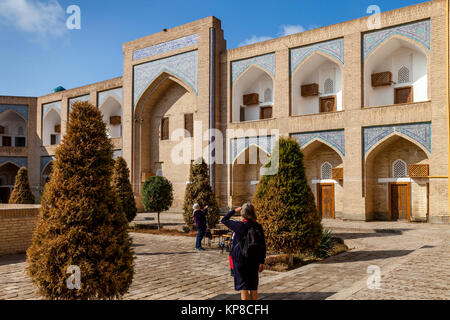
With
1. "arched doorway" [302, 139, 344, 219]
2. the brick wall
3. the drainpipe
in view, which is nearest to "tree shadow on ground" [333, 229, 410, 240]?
"arched doorway" [302, 139, 344, 219]

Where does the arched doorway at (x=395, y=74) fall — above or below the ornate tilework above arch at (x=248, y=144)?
above

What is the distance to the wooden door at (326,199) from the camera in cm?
1722

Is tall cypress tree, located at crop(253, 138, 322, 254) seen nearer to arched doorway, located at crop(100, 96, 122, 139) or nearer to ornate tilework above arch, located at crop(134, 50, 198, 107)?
ornate tilework above arch, located at crop(134, 50, 198, 107)

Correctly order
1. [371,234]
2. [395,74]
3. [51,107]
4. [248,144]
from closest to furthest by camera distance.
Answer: [371,234] → [395,74] → [248,144] → [51,107]

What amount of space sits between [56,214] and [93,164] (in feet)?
2.02

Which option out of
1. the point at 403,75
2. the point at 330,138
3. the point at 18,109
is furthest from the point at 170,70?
the point at 18,109

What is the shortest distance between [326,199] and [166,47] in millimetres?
11638

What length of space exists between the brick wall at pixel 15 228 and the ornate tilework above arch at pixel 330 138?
10786 millimetres

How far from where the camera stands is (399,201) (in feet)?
50.9

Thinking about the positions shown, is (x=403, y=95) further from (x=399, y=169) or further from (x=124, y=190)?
(x=124, y=190)

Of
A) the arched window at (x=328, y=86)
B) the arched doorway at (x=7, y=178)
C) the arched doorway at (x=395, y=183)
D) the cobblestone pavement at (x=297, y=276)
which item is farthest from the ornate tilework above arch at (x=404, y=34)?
the arched doorway at (x=7, y=178)

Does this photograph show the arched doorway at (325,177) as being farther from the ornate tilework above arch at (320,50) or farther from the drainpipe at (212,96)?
the drainpipe at (212,96)
